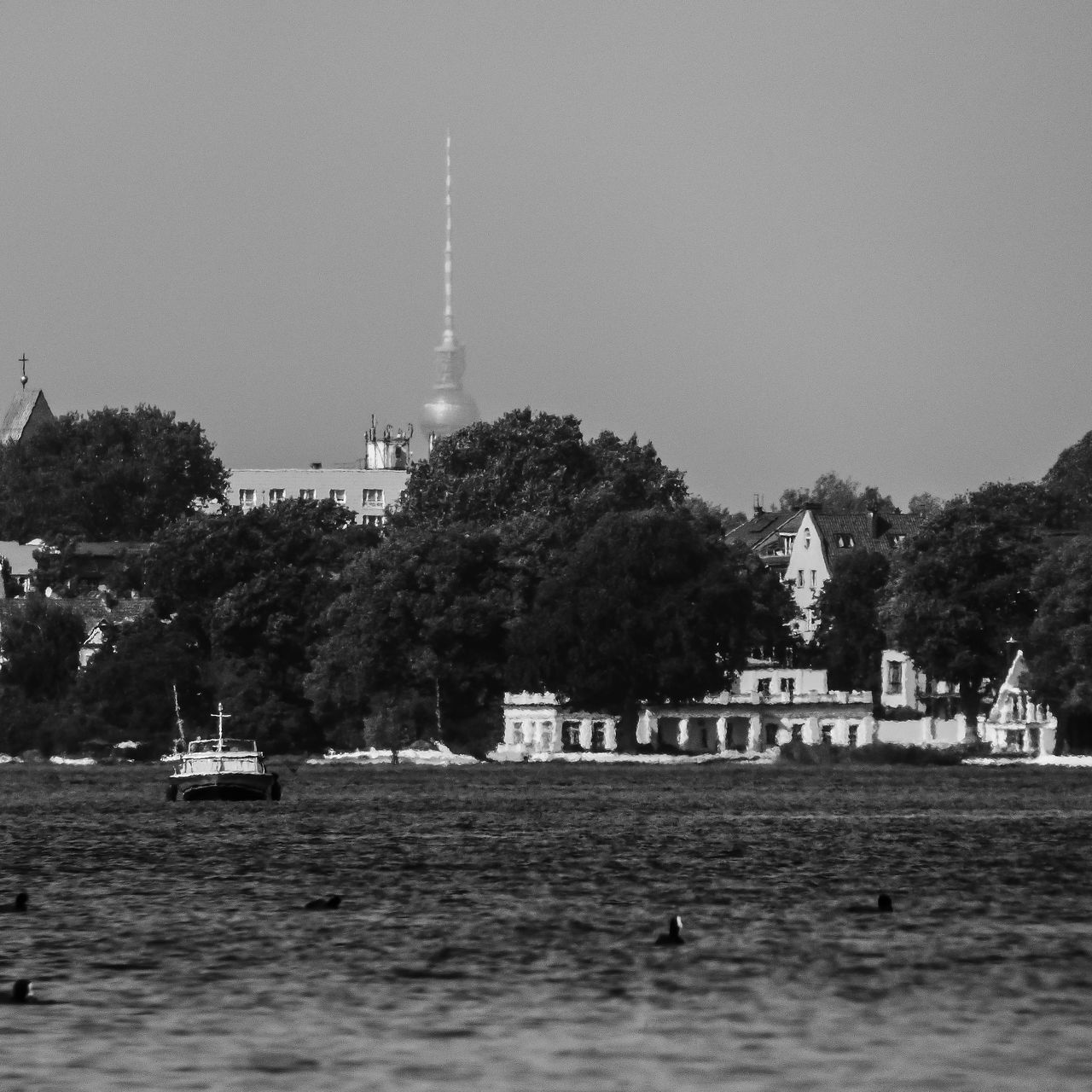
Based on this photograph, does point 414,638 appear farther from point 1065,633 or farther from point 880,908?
point 880,908

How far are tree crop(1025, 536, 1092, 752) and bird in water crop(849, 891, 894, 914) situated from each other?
353 feet

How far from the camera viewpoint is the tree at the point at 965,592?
7338 inches

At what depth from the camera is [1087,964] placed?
1944 inches

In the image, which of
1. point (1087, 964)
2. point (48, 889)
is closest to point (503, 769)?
point (48, 889)

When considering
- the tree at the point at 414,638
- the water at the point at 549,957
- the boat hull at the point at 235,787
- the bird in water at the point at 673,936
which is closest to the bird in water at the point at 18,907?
the water at the point at 549,957

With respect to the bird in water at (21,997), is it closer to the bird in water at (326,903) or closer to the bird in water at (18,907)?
the bird in water at (18,907)

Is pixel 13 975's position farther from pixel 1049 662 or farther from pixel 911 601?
pixel 911 601

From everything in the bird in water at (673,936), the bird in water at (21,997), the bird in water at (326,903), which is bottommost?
the bird in water at (21,997)

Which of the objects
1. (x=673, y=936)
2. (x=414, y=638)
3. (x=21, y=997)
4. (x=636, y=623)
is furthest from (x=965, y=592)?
(x=21, y=997)

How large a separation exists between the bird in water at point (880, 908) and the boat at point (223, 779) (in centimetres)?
6238

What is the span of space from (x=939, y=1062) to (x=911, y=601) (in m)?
149

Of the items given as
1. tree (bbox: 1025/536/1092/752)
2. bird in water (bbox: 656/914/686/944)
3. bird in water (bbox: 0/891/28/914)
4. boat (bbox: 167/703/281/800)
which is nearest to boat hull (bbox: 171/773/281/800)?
boat (bbox: 167/703/281/800)

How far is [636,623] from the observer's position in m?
191

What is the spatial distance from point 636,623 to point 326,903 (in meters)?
130
